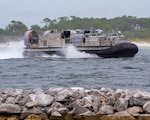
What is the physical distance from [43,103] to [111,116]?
148 centimetres

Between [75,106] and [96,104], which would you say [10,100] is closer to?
[75,106]

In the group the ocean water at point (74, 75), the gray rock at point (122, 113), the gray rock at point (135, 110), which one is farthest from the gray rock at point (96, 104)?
the ocean water at point (74, 75)

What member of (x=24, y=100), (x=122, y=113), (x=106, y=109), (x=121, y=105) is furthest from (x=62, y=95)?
(x=122, y=113)

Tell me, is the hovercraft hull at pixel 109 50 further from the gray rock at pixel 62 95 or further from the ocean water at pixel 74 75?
the gray rock at pixel 62 95

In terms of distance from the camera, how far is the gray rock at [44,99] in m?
10.3

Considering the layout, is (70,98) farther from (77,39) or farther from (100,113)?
(77,39)

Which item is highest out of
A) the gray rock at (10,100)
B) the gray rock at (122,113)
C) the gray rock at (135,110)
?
the gray rock at (10,100)

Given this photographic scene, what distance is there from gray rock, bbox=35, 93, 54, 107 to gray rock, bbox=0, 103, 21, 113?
1.43ft

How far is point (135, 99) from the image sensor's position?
9.91 metres

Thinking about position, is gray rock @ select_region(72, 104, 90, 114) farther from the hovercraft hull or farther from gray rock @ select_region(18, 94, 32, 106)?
the hovercraft hull

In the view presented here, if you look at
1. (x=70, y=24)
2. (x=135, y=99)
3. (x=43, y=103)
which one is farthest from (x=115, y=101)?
(x=70, y=24)

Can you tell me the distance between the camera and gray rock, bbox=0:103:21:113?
10094mm

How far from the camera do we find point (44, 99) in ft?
34.0

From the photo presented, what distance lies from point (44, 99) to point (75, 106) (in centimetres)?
77
